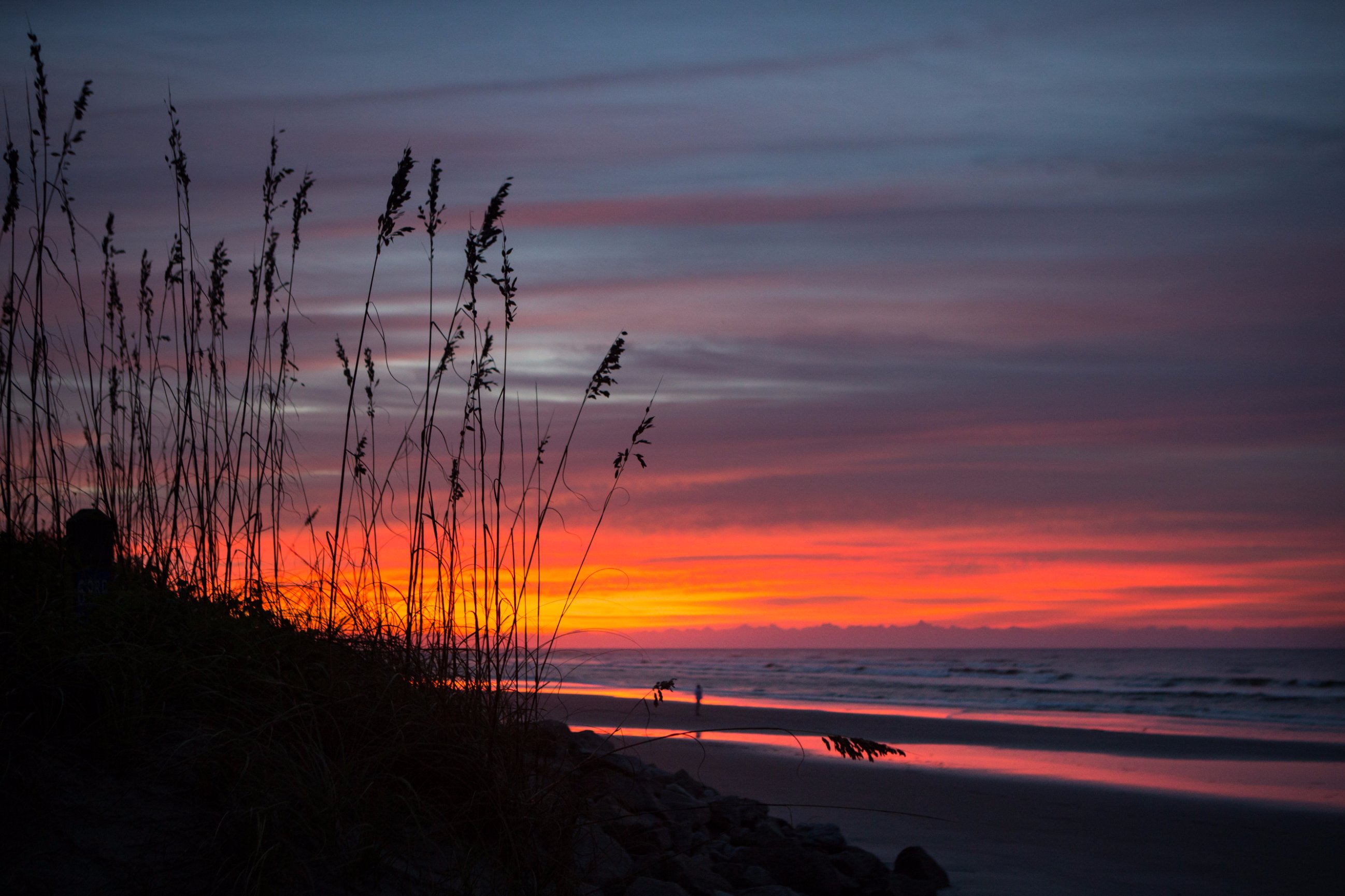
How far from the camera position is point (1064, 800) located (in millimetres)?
7395

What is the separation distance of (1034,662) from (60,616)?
4776 centimetres

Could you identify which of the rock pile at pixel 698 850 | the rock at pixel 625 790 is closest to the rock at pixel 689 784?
the rock pile at pixel 698 850

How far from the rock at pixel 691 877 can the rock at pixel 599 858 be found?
0.17 meters

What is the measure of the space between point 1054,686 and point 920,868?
25.7 metres

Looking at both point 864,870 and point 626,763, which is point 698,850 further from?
point 864,870

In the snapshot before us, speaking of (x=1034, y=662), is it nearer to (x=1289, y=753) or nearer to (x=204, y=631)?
(x=1289, y=753)

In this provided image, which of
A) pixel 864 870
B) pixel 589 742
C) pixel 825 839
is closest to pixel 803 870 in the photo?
pixel 864 870

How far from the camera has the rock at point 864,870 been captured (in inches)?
148

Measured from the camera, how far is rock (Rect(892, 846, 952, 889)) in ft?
13.5

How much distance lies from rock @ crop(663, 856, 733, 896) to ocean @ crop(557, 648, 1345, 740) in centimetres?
131

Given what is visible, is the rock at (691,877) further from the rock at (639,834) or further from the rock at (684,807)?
the rock at (684,807)

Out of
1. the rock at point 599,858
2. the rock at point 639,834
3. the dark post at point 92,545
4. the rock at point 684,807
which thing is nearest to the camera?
the rock at point 599,858

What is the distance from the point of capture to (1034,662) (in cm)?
4512

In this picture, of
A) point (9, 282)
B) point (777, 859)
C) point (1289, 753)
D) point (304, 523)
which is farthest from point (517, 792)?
point (1289, 753)
